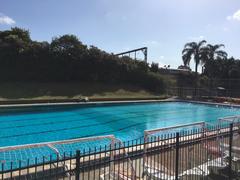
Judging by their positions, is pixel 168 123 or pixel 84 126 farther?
pixel 168 123

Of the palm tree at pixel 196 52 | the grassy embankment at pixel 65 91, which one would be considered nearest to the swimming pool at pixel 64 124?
the grassy embankment at pixel 65 91

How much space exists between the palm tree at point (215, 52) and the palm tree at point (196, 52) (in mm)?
1001

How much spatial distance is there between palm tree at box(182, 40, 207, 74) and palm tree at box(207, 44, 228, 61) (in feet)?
3.29

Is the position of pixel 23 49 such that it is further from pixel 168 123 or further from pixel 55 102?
pixel 168 123

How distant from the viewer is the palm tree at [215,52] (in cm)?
3448

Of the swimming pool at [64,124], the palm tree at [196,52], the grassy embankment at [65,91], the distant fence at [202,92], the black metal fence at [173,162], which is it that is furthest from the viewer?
the palm tree at [196,52]

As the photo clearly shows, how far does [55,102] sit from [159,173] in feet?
51.3

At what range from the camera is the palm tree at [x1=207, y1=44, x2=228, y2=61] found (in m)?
34.5

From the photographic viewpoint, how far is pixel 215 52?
35.2 meters

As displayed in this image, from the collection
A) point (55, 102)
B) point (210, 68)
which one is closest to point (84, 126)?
point (55, 102)

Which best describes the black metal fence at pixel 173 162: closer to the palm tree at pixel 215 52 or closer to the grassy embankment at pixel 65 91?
the grassy embankment at pixel 65 91

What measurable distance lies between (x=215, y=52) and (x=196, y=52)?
318 centimetres

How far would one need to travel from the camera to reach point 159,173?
14.3ft

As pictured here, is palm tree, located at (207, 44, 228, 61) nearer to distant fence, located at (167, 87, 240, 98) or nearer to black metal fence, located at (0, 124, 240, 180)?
distant fence, located at (167, 87, 240, 98)
